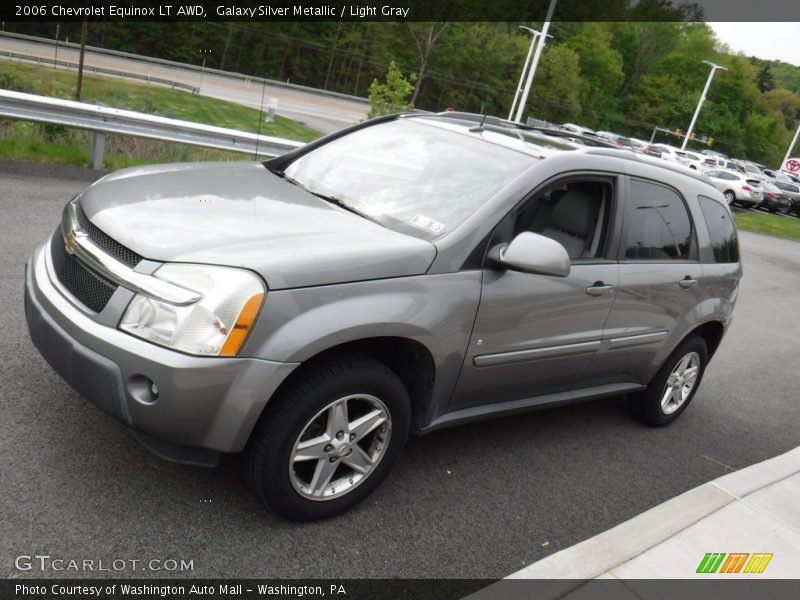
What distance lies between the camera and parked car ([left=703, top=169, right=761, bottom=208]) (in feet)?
105

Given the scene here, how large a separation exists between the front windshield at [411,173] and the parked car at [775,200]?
34.7 meters

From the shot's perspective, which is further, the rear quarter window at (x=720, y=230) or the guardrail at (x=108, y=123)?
the guardrail at (x=108, y=123)

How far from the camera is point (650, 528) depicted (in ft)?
12.1

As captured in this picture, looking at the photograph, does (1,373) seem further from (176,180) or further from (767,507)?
(767,507)

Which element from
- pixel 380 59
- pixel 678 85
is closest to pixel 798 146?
pixel 678 85

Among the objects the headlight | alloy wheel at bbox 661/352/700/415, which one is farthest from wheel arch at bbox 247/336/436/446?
alloy wheel at bbox 661/352/700/415

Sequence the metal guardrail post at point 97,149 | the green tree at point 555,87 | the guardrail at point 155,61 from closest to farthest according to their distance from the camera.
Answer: the metal guardrail post at point 97,149, the guardrail at point 155,61, the green tree at point 555,87

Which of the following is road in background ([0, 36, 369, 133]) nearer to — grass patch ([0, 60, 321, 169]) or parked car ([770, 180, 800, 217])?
grass patch ([0, 60, 321, 169])

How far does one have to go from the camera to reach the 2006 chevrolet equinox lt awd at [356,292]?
107 inches

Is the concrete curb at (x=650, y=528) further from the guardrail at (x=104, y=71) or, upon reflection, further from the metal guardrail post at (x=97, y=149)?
the guardrail at (x=104, y=71)

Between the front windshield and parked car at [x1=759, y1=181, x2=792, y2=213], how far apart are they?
3469 cm

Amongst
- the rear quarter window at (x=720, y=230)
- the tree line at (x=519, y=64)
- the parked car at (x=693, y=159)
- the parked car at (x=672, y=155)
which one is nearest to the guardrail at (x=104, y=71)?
the tree line at (x=519, y=64)

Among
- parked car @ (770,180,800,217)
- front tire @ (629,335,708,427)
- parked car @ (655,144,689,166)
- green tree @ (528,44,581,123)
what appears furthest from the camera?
green tree @ (528,44,581,123)

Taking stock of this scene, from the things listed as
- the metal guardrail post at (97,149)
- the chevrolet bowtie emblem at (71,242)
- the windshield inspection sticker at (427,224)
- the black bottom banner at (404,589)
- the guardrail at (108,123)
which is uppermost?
the windshield inspection sticker at (427,224)
